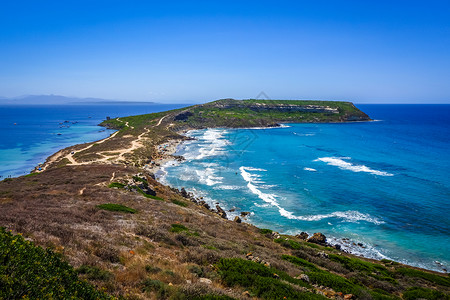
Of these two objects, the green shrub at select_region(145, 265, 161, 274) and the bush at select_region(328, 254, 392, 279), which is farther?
the bush at select_region(328, 254, 392, 279)

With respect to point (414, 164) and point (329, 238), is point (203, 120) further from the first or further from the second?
point (329, 238)

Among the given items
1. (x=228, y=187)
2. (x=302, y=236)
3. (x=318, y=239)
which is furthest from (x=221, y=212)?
(x=318, y=239)

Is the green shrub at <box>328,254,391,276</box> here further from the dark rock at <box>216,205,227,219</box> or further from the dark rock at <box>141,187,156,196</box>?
the dark rock at <box>141,187,156,196</box>

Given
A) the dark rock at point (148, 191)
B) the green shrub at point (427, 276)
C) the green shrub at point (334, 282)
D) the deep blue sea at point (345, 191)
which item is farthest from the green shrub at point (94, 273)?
the deep blue sea at point (345, 191)

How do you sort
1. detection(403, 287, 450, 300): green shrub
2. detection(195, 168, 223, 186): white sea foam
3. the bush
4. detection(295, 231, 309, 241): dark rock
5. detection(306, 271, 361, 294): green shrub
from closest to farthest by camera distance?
1. detection(306, 271, 361, 294): green shrub
2. detection(403, 287, 450, 300): green shrub
3. the bush
4. detection(295, 231, 309, 241): dark rock
5. detection(195, 168, 223, 186): white sea foam

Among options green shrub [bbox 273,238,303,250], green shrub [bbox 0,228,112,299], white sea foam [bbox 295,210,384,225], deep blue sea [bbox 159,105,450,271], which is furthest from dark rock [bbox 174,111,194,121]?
green shrub [bbox 0,228,112,299]

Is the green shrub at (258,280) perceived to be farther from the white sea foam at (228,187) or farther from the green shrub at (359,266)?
the white sea foam at (228,187)

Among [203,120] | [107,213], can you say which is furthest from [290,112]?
[107,213]

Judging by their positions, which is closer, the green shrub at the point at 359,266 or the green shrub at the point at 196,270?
the green shrub at the point at 196,270
